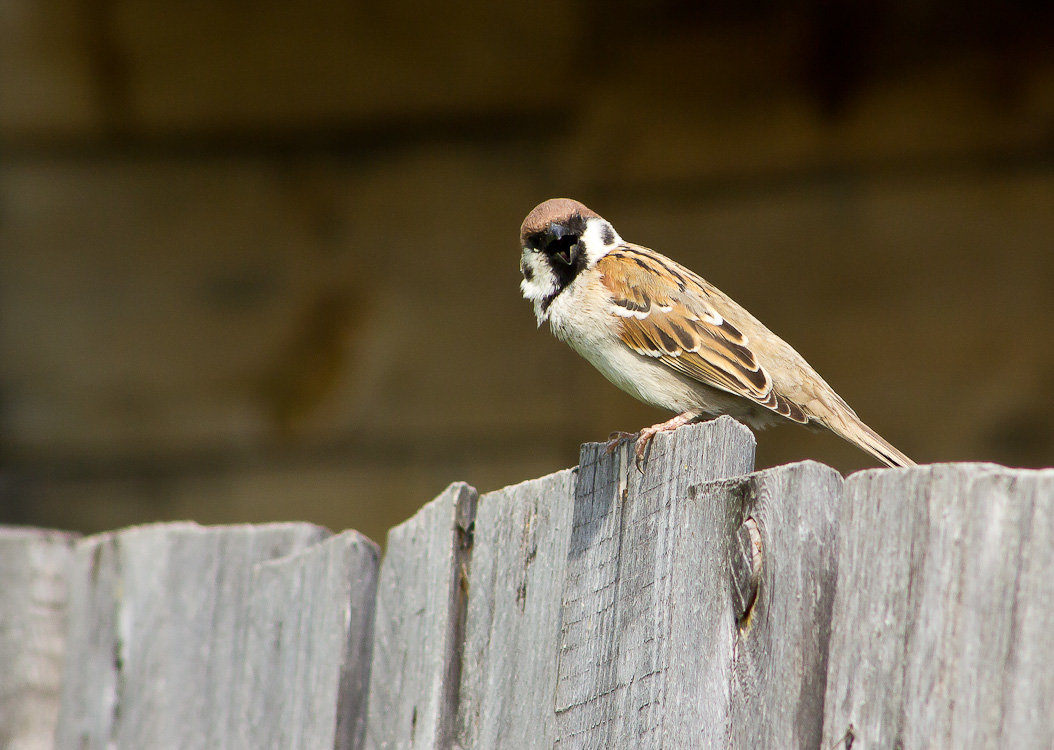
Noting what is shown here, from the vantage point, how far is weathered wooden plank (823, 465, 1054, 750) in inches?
40.3

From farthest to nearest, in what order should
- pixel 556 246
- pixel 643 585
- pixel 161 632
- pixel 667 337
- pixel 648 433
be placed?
pixel 556 246
pixel 667 337
pixel 161 632
pixel 648 433
pixel 643 585

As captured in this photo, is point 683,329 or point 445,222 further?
point 445,222

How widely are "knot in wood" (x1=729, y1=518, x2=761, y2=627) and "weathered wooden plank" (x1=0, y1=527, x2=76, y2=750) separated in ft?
5.34

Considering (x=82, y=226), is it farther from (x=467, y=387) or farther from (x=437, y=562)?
(x=437, y=562)

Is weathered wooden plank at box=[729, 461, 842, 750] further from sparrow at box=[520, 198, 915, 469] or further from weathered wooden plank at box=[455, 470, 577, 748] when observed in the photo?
sparrow at box=[520, 198, 915, 469]

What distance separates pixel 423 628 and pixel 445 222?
6.92 feet

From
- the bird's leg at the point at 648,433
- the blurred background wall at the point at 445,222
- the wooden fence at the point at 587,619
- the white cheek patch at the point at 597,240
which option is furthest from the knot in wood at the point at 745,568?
the blurred background wall at the point at 445,222

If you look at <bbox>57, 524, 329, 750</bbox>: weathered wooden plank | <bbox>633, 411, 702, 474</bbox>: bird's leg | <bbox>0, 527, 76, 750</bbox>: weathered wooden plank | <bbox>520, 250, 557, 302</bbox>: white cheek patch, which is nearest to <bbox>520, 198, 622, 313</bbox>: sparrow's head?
<bbox>520, 250, 557, 302</bbox>: white cheek patch

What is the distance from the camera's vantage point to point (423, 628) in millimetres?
1790

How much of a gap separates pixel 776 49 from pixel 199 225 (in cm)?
176

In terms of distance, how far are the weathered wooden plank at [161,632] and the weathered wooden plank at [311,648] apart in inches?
1.7

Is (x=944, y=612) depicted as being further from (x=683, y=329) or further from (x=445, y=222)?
(x=445, y=222)

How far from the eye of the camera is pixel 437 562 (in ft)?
5.88

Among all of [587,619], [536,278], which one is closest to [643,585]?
[587,619]
